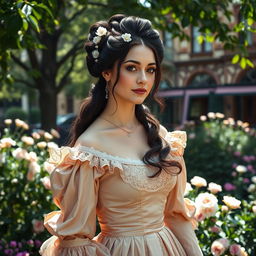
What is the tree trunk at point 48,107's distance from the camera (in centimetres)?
912

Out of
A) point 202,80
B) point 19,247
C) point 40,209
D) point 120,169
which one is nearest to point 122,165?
point 120,169

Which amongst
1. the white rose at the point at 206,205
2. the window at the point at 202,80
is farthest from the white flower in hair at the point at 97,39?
the window at the point at 202,80

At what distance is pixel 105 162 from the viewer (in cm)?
199

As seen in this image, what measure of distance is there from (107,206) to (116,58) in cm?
65

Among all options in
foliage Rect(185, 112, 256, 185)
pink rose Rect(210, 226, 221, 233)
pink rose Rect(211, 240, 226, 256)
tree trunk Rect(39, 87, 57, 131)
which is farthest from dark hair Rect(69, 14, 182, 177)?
tree trunk Rect(39, 87, 57, 131)

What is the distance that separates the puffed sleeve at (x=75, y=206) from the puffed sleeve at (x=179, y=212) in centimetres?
41

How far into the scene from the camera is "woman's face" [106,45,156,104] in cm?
209

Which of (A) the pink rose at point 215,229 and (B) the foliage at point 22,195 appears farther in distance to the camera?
(B) the foliage at point 22,195

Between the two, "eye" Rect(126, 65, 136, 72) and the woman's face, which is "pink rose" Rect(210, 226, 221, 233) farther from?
"eye" Rect(126, 65, 136, 72)

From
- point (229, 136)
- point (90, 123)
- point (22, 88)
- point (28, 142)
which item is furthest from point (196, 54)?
point (90, 123)

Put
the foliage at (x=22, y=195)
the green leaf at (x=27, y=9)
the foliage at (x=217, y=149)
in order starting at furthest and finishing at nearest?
the foliage at (x=217, y=149) → the foliage at (x=22, y=195) → the green leaf at (x=27, y=9)

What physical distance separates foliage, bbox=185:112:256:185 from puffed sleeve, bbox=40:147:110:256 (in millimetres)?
4941

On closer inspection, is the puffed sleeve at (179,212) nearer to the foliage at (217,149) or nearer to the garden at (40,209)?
the garden at (40,209)

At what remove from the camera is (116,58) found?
2092 millimetres
